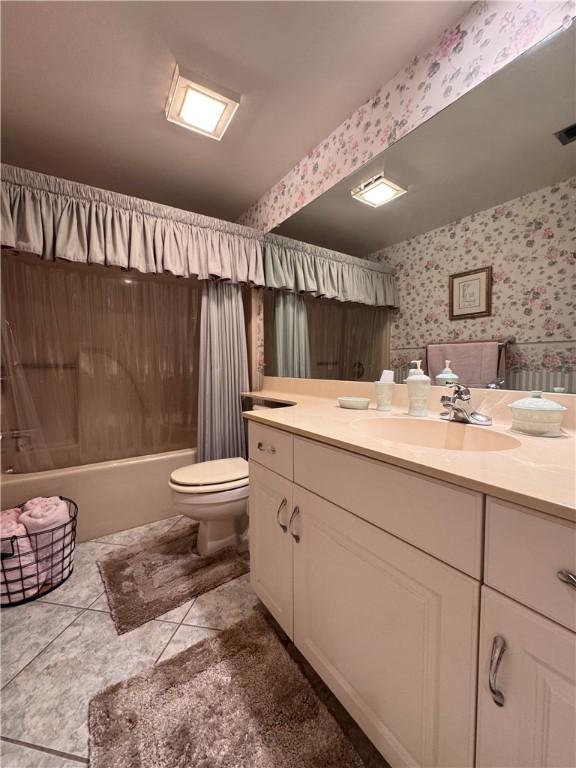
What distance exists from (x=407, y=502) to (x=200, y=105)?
5.53ft

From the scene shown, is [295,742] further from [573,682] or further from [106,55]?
[106,55]

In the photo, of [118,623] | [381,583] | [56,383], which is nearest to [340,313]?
[381,583]

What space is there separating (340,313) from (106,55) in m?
1.37

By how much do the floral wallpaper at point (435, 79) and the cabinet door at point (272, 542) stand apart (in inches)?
56.6

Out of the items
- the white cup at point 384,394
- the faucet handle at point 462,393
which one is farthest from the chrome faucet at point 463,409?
the white cup at point 384,394

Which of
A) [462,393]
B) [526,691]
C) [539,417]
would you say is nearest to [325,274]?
[462,393]

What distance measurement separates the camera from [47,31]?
997 millimetres

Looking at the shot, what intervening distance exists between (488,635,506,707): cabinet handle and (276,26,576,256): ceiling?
44.4 inches

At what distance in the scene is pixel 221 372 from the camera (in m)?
2.00

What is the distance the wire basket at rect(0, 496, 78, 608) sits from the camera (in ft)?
4.01

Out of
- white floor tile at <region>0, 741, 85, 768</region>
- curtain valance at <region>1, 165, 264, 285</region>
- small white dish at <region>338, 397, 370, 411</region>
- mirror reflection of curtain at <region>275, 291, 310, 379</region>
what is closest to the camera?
white floor tile at <region>0, 741, 85, 768</region>

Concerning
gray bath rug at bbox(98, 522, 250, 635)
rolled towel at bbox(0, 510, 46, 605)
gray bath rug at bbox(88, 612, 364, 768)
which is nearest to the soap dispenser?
gray bath rug at bbox(88, 612, 364, 768)

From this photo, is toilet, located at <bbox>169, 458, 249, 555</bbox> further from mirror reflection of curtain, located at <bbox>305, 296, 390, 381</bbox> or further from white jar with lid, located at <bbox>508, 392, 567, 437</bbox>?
white jar with lid, located at <bbox>508, 392, 567, 437</bbox>

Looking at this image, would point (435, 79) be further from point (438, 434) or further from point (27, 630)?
point (27, 630)
